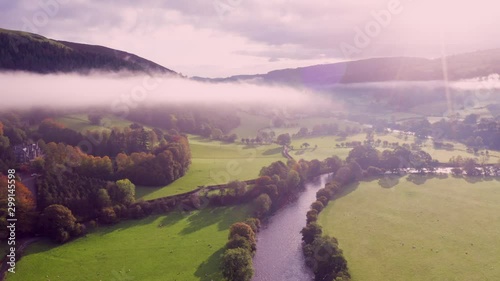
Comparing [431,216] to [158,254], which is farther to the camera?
[431,216]

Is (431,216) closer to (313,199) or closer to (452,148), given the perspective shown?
(313,199)

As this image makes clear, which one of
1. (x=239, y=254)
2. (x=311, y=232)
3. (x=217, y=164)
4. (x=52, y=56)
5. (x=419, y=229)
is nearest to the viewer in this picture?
(x=239, y=254)

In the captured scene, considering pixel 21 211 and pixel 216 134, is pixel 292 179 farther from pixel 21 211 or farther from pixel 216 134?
pixel 216 134

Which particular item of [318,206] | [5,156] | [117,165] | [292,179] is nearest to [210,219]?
[318,206]

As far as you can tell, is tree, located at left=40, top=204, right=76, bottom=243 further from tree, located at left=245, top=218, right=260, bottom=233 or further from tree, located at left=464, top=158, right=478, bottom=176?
tree, located at left=464, top=158, right=478, bottom=176

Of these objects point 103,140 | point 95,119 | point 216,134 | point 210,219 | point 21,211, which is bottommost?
point 210,219

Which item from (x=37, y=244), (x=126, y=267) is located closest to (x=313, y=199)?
(x=126, y=267)
